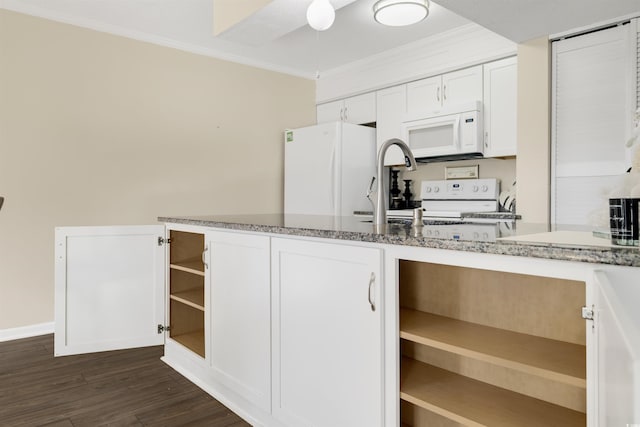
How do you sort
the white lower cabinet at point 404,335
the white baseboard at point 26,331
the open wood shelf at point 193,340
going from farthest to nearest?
the white baseboard at point 26,331, the open wood shelf at point 193,340, the white lower cabinet at point 404,335

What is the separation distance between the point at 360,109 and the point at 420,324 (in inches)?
131

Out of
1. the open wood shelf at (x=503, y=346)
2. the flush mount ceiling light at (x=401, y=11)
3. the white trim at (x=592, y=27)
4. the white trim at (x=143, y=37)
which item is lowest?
the open wood shelf at (x=503, y=346)

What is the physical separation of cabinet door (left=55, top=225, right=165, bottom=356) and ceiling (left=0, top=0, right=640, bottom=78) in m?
1.62

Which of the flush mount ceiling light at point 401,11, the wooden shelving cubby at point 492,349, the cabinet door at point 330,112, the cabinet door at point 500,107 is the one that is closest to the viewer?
the wooden shelving cubby at point 492,349

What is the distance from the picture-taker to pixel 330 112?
4750mm

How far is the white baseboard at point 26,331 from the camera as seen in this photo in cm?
313

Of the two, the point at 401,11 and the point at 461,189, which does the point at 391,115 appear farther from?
the point at 401,11

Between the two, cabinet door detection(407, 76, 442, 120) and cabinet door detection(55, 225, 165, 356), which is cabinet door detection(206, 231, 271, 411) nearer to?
cabinet door detection(55, 225, 165, 356)

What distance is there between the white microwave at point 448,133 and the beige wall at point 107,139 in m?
1.61

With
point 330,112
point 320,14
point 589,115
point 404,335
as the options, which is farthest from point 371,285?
point 330,112

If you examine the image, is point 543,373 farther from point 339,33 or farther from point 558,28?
point 339,33

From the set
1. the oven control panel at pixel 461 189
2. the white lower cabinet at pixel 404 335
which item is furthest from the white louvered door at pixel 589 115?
the white lower cabinet at pixel 404 335

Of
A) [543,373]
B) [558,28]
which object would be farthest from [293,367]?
[558,28]

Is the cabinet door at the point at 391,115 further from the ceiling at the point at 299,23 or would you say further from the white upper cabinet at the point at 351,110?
the ceiling at the point at 299,23
